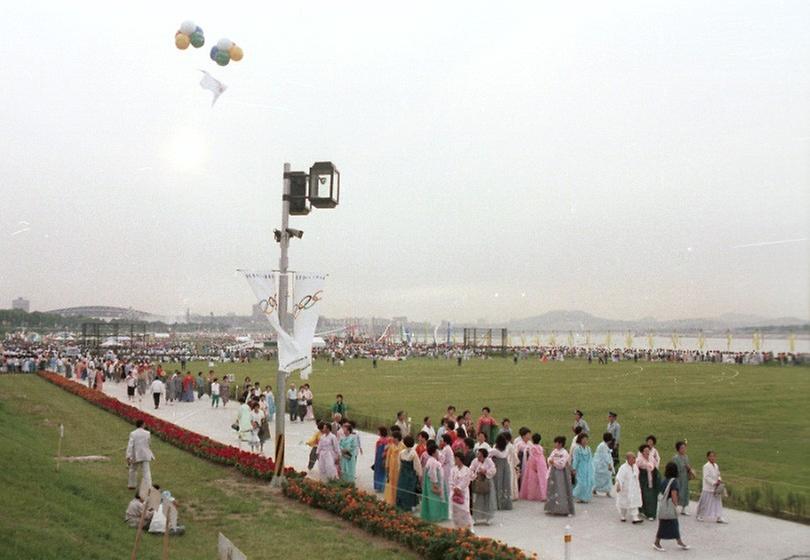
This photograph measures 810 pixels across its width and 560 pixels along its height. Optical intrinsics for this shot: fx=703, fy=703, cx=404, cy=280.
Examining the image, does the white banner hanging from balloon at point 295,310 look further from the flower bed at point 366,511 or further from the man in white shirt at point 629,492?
the man in white shirt at point 629,492

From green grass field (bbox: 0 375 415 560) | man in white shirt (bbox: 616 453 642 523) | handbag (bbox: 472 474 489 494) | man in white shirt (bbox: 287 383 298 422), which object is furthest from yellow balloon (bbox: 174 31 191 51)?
man in white shirt (bbox: 287 383 298 422)

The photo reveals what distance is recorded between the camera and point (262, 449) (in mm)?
20203

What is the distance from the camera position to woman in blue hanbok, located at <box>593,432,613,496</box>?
554 inches

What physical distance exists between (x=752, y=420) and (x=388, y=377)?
2551 cm

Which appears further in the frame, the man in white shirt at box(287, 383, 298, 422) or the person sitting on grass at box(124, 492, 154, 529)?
the man in white shirt at box(287, 383, 298, 422)

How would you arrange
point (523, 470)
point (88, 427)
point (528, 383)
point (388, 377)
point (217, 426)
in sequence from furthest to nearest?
point (388, 377), point (528, 383), point (217, 426), point (88, 427), point (523, 470)

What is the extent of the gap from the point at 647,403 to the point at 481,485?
21034 mm

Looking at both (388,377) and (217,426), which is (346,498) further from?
(388,377)

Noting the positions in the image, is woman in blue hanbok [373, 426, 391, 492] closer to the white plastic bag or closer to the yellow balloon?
the white plastic bag

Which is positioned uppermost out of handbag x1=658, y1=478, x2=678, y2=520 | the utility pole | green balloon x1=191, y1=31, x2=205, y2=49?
green balloon x1=191, y1=31, x2=205, y2=49

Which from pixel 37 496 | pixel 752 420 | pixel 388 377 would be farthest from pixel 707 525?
pixel 388 377

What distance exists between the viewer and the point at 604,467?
14.1m

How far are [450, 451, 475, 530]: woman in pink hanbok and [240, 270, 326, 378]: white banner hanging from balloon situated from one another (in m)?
3.77

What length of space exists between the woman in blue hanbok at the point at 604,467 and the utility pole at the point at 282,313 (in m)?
6.34
